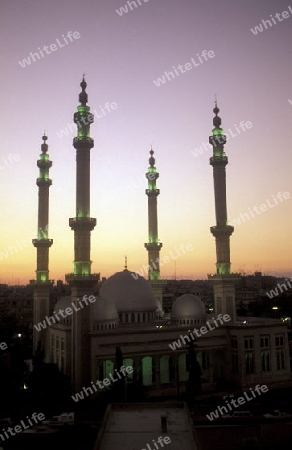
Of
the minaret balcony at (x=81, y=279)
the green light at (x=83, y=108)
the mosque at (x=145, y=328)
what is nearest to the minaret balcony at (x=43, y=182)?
the mosque at (x=145, y=328)

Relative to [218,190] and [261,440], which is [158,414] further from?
[218,190]

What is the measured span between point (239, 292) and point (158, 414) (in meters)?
97.9

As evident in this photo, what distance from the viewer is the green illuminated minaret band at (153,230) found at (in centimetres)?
5172

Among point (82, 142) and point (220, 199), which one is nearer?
point (82, 142)

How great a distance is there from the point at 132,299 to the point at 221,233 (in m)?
10.8

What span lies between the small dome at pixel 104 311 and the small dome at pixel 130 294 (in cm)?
166

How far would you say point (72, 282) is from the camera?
118 ft

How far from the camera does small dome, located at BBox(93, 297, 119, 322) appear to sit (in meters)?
37.2

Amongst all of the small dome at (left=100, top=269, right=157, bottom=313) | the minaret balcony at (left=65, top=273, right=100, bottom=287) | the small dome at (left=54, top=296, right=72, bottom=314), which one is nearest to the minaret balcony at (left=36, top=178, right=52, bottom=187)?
the small dome at (left=54, top=296, right=72, bottom=314)

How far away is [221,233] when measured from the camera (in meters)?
44.9

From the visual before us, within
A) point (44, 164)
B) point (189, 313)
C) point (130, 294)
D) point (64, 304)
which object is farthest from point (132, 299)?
point (44, 164)

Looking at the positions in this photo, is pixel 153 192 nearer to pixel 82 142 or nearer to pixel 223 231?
pixel 223 231

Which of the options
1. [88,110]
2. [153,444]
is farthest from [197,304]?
[153,444]

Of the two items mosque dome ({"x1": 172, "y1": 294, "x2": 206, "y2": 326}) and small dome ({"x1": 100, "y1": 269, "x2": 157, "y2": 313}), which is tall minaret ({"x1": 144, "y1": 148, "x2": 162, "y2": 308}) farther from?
small dome ({"x1": 100, "y1": 269, "x2": 157, "y2": 313})
